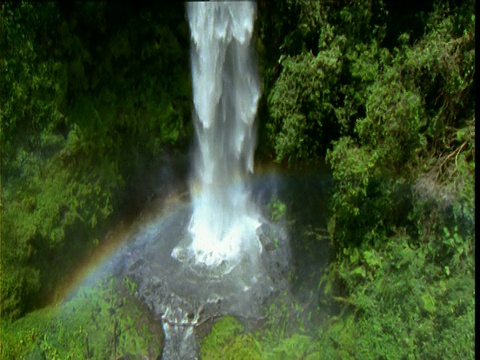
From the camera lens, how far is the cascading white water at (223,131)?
149 inches

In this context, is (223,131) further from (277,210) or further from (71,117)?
(71,117)

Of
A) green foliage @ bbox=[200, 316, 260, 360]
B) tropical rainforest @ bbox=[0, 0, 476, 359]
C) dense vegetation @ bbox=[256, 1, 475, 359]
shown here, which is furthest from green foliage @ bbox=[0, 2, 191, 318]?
green foliage @ bbox=[200, 316, 260, 360]

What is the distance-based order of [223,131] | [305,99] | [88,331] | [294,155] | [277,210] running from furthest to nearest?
[223,131] < [277,210] < [88,331] < [294,155] < [305,99]

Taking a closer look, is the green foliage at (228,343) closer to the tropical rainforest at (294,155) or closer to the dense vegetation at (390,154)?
the tropical rainforest at (294,155)

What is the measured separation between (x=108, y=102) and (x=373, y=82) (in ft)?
7.02

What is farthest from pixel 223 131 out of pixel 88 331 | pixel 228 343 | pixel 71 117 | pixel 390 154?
pixel 88 331

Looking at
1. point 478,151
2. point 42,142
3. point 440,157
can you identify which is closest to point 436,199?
point 440,157

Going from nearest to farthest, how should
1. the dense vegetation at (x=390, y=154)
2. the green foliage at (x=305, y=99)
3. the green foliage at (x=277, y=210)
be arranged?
the dense vegetation at (x=390, y=154) → the green foliage at (x=305, y=99) → the green foliage at (x=277, y=210)

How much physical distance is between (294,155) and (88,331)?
2064 millimetres

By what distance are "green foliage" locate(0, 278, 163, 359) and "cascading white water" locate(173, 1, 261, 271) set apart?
2.03 ft

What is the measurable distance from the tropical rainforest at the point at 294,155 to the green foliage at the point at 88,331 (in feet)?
0.04

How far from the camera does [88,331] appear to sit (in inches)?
152

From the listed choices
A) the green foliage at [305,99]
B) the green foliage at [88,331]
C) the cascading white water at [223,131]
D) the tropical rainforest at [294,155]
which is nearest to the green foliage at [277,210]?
the tropical rainforest at [294,155]

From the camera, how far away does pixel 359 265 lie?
10.5ft
